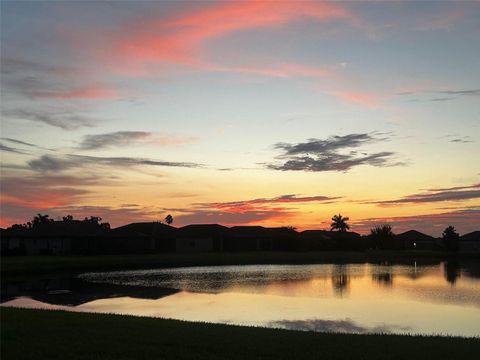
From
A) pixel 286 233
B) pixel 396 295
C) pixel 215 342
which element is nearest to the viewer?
pixel 215 342

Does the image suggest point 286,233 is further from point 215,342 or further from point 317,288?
point 215,342

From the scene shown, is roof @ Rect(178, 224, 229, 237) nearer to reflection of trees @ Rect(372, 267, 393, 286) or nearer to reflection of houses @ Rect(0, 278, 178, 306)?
reflection of trees @ Rect(372, 267, 393, 286)

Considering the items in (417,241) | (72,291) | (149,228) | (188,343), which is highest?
(149,228)

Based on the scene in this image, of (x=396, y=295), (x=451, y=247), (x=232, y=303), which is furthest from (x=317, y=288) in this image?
(x=451, y=247)

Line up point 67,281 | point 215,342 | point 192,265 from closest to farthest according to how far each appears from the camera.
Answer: point 215,342, point 67,281, point 192,265

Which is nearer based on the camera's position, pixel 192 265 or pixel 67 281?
pixel 67 281

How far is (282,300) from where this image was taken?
34656 mm

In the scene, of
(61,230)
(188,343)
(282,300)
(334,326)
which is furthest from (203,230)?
(188,343)

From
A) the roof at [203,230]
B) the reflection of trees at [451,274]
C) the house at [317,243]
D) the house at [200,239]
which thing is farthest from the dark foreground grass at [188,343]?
the house at [317,243]

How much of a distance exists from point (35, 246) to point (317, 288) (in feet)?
164

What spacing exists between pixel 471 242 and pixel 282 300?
13088 centimetres

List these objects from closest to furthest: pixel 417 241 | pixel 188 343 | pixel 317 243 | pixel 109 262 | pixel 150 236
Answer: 1. pixel 188 343
2. pixel 109 262
3. pixel 150 236
4. pixel 317 243
5. pixel 417 241

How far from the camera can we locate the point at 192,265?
71938 mm

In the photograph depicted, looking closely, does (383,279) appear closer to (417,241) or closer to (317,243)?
(317,243)
